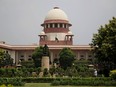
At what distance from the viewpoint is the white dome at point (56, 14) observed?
59656 mm

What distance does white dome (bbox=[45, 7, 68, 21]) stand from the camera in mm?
59656

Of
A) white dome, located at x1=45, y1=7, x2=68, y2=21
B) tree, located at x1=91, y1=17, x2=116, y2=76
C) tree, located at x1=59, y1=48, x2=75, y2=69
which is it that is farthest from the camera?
white dome, located at x1=45, y1=7, x2=68, y2=21

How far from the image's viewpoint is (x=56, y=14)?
60.1 meters

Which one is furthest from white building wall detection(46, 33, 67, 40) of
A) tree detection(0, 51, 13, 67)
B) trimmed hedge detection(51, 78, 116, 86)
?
trimmed hedge detection(51, 78, 116, 86)

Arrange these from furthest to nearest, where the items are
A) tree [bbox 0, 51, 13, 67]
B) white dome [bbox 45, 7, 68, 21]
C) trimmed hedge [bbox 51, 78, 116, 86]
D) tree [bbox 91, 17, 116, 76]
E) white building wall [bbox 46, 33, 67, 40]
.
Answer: white building wall [bbox 46, 33, 67, 40] < white dome [bbox 45, 7, 68, 21] < tree [bbox 0, 51, 13, 67] < tree [bbox 91, 17, 116, 76] < trimmed hedge [bbox 51, 78, 116, 86]

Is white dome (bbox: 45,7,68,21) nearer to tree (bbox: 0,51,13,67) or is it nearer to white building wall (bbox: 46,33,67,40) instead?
white building wall (bbox: 46,33,67,40)

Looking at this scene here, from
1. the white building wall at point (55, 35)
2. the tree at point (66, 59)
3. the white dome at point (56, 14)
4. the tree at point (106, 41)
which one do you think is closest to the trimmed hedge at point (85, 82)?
the tree at point (106, 41)

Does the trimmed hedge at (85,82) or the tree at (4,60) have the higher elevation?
the tree at (4,60)

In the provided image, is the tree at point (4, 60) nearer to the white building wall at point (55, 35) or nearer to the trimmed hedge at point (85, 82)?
the white building wall at point (55, 35)

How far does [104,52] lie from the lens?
28531 millimetres

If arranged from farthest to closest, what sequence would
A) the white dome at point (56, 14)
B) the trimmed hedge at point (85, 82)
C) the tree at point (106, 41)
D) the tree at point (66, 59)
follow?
the white dome at point (56, 14)
the tree at point (66, 59)
the tree at point (106, 41)
the trimmed hedge at point (85, 82)

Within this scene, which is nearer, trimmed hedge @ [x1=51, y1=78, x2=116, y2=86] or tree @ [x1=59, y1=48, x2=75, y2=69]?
trimmed hedge @ [x1=51, y1=78, x2=116, y2=86]

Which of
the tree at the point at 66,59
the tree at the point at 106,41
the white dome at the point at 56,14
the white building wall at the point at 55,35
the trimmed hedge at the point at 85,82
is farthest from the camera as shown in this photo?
the white building wall at the point at 55,35

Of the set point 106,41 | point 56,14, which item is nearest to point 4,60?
point 56,14
